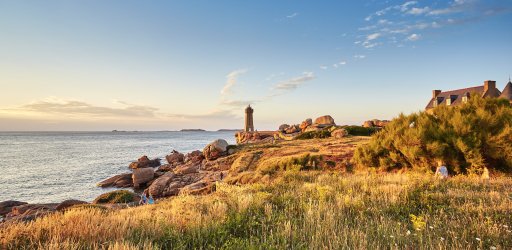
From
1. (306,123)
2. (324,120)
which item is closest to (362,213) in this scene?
(324,120)

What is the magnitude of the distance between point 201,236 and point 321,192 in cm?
321

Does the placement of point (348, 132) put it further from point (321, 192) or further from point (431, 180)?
point (321, 192)

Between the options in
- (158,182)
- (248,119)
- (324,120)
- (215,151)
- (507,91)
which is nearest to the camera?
(158,182)

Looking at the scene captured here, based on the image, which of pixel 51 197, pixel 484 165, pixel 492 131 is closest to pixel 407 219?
pixel 484 165

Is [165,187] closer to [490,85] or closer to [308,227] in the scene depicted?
[308,227]

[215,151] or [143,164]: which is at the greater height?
[215,151]

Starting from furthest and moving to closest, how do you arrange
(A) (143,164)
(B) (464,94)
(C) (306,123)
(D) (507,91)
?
(C) (306,123), (B) (464,94), (A) (143,164), (D) (507,91)

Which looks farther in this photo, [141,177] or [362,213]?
[141,177]

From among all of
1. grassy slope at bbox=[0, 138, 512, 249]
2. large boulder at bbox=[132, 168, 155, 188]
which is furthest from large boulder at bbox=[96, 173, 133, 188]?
grassy slope at bbox=[0, 138, 512, 249]

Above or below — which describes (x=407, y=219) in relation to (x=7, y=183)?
above

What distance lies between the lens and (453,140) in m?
11.2

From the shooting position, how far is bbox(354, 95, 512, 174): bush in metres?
10.5

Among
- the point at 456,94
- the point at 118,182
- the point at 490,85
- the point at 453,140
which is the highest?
the point at 490,85

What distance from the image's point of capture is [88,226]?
168 inches
